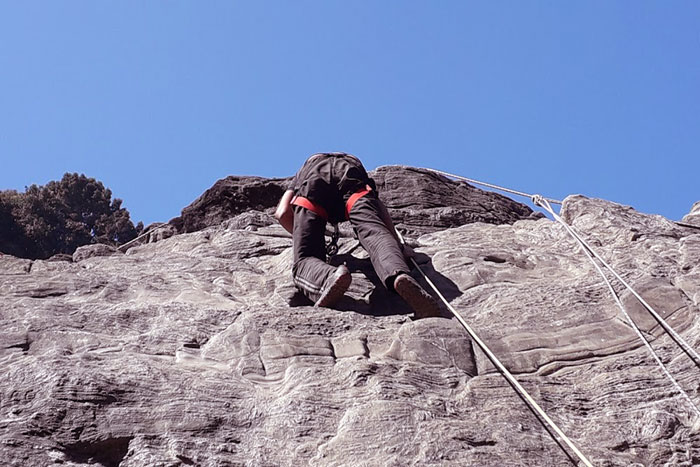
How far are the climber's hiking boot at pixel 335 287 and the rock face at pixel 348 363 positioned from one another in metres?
0.13

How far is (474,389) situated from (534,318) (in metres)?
1.10

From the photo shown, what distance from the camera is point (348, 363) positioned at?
5.96 m

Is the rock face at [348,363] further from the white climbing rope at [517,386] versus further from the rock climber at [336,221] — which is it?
the rock climber at [336,221]

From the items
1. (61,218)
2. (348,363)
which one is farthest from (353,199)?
(61,218)

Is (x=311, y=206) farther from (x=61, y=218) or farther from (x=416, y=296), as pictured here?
(x=61, y=218)

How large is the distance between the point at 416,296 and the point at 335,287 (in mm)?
622

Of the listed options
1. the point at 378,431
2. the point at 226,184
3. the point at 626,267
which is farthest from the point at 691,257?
the point at 226,184

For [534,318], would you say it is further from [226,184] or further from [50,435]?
[226,184]

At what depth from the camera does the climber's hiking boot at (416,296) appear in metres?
6.83

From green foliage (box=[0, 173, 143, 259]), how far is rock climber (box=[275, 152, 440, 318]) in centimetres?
1603

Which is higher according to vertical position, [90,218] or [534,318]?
[90,218]

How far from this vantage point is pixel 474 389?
576 centimetres

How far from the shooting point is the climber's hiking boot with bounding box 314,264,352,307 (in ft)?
23.0

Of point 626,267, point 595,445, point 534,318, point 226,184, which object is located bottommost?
point 595,445
